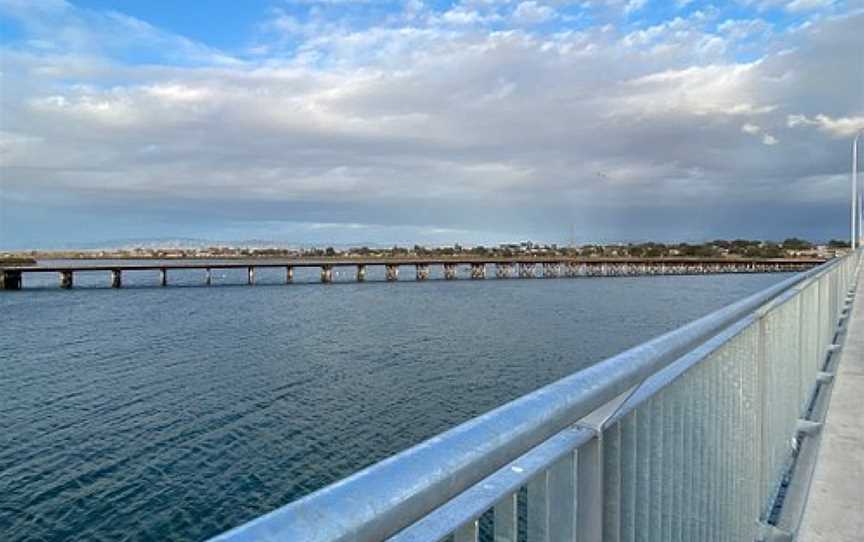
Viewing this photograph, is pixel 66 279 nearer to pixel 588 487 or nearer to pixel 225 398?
pixel 225 398

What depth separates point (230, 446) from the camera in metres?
16.7

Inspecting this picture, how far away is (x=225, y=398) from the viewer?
21.9m

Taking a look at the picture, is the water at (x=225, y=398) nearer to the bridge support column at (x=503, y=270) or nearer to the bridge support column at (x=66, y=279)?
the bridge support column at (x=66, y=279)

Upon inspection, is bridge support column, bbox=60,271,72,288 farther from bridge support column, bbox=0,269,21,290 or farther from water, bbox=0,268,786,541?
water, bbox=0,268,786,541

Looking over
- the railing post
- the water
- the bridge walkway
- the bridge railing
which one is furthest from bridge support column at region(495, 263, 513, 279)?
the railing post

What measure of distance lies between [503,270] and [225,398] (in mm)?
110012

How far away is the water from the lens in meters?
13.5

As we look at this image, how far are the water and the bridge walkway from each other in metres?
10.4

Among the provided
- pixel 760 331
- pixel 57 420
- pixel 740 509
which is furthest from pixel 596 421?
pixel 57 420

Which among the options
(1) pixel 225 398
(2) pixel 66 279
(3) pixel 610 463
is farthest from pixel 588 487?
(2) pixel 66 279

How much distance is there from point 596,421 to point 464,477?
25.8 inches

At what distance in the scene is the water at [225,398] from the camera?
44.2 ft

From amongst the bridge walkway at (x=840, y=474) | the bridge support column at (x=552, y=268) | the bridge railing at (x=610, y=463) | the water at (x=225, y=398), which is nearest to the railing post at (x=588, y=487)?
the bridge railing at (x=610, y=463)

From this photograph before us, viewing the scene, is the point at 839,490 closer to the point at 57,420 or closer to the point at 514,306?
the point at 57,420
